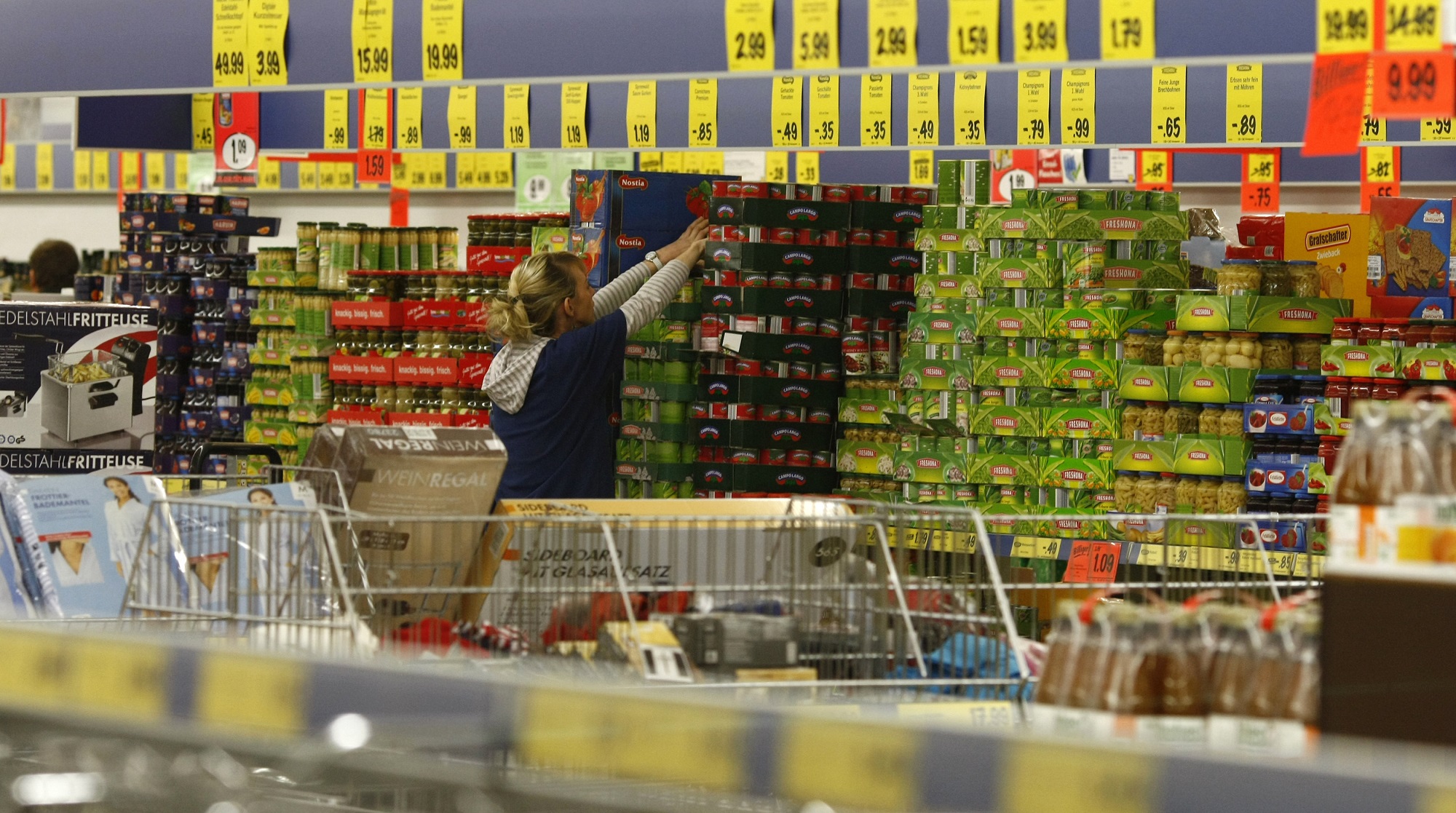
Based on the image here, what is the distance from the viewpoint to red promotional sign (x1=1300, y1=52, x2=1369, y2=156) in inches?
128

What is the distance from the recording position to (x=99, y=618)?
353 centimetres

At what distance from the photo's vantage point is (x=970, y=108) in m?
7.36

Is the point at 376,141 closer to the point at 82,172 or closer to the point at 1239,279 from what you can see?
the point at 1239,279

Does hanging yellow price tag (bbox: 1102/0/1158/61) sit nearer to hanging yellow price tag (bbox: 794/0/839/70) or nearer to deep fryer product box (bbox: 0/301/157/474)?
hanging yellow price tag (bbox: 794/0/839/70)

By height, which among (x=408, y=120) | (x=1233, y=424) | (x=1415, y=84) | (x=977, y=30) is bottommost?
(x=1233, y=424)

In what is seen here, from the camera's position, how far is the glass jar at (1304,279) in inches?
235

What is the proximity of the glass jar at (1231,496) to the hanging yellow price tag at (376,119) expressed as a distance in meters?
4.11

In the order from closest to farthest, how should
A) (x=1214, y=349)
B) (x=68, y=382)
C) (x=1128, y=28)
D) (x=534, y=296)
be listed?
(x=1128, y=28) < (x=534, y=296) < (x=68, y=382) < (x=1214, y=349)

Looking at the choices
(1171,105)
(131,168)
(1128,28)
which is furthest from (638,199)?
(131,168)

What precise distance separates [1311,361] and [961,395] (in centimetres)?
126

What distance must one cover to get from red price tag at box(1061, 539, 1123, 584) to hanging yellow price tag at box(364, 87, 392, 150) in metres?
3.78

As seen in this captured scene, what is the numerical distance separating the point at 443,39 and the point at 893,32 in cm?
144

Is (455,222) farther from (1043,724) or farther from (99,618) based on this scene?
(1043,724)

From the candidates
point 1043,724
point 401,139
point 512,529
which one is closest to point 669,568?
point 512,529
